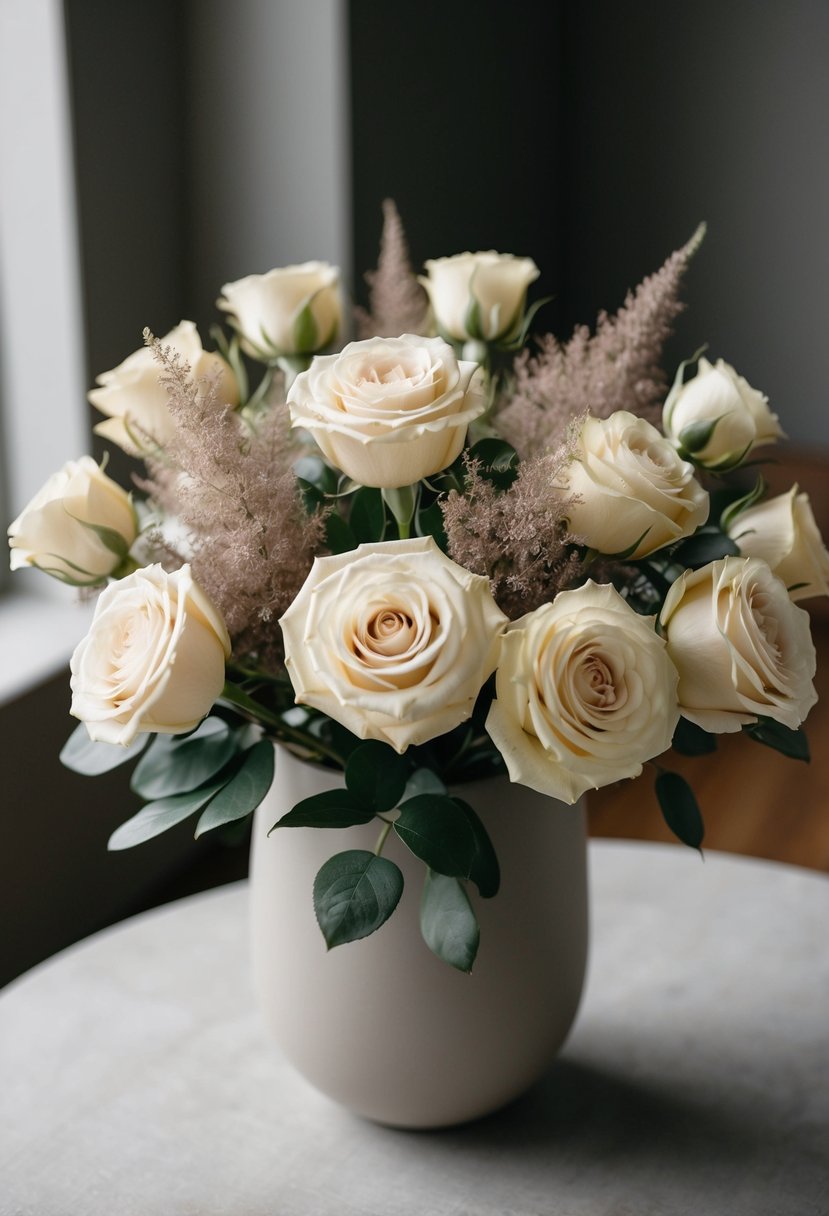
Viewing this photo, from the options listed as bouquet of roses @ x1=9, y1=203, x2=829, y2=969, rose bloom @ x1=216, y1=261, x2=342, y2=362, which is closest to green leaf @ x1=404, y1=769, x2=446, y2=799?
bouquet of roses @ x1=9, y1=203, x2=829, y2=969

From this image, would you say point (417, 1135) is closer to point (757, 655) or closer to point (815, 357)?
point (757, 655)

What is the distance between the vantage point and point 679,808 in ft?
2.54

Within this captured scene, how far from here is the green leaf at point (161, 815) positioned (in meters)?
0.68

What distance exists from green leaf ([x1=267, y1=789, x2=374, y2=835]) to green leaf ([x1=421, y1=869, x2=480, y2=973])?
5 centimetres

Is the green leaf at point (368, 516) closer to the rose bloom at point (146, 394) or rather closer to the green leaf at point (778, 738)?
Result: the rose bloom at point (146, 394)

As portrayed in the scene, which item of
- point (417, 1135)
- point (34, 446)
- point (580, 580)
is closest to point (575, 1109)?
point (417, 1135)

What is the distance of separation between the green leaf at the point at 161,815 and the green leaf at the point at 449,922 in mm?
132

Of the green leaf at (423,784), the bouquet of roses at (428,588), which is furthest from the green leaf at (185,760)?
the green leaf at (423,784)

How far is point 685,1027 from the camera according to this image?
3.01 ft

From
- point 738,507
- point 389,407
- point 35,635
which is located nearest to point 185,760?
point 389,407

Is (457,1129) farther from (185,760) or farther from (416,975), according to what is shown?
(185,760)

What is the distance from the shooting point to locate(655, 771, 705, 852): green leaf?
2.51 feet

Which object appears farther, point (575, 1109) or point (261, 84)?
point (261, 84)

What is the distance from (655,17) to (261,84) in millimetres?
1806
